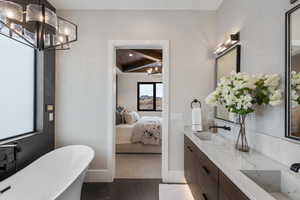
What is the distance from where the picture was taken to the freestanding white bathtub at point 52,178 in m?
1.85

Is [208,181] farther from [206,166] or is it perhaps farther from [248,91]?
[248,91]

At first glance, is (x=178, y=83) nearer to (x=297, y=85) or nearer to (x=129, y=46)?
(x=129, y=46)

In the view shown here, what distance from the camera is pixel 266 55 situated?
5.61 feet

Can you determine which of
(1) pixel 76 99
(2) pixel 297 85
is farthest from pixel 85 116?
(2) pixel 297 85

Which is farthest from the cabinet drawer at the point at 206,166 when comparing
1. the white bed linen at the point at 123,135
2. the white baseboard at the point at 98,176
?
the white bed linen at the point at 123,135

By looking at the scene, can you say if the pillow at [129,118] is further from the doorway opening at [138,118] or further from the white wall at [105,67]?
the white wall at [105,67]

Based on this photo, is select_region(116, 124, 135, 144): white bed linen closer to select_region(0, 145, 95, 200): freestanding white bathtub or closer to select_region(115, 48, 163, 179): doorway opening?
select_region(115, 48, 163, 179): doorway opening

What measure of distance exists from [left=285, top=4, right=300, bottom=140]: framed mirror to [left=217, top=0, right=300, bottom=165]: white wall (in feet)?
0.26

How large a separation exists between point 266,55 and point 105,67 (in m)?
2.28

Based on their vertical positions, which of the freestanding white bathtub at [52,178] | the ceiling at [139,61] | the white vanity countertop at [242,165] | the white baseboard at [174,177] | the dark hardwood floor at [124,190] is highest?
the ceiling at [139,61]

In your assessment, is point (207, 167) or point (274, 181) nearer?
point (274, 181)

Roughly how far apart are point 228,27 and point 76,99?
2602mm

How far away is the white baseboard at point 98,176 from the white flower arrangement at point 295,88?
8.97 feet

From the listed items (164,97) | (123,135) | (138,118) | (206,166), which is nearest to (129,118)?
(138,118)
